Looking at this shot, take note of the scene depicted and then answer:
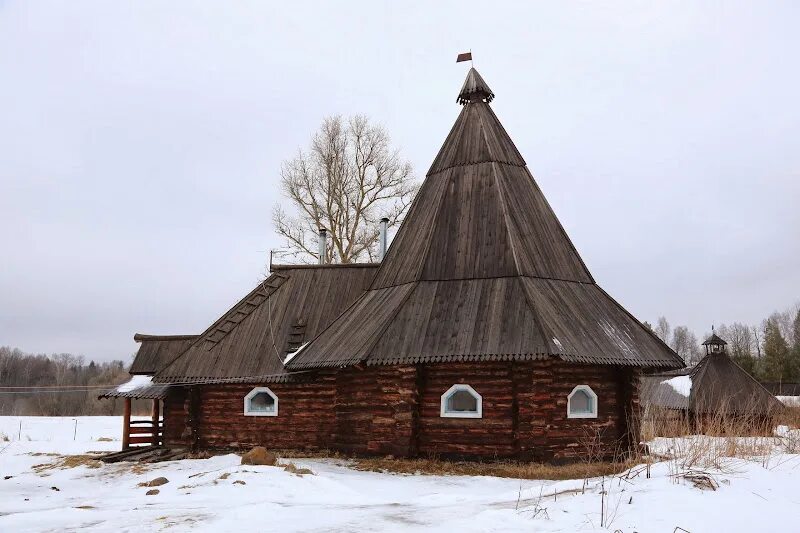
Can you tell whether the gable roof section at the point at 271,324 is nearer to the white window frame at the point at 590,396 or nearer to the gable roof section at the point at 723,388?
the white window frame at the point at 590,396

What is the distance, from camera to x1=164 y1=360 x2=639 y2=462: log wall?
42.2 feet

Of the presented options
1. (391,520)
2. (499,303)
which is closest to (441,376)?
(499,303)

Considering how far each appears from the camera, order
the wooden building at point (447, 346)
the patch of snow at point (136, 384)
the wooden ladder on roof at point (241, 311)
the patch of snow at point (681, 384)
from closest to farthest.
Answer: the wooden building at point (447, 346) → the patch of snow at point (136, 384) → the wooden ladder on roof at point (241, 311) → the patch of snow at point (681, 384)

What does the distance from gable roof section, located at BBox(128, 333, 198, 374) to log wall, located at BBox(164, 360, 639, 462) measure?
16.4 feet

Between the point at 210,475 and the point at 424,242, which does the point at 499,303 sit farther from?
the point at 210,475

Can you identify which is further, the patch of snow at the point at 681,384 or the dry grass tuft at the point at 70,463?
the patch of snow at the point at 681,384

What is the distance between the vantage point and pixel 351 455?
47.6 feet

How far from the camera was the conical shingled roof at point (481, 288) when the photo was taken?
43.3 feet

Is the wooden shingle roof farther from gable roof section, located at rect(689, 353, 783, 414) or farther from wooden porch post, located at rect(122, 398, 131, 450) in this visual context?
wooden porch post, located at rect(122, 398, 131, 450)

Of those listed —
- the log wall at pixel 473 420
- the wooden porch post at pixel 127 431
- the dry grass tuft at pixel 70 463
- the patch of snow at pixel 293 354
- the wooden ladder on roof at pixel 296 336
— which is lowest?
the dry grass tuft at pixel 70 463

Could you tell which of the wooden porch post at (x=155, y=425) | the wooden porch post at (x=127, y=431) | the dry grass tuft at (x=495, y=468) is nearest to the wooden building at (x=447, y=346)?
the dry grass tuft at (x=495, y=468)

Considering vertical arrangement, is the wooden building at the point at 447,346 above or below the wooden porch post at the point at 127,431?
above

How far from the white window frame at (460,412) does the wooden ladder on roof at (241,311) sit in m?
6.64

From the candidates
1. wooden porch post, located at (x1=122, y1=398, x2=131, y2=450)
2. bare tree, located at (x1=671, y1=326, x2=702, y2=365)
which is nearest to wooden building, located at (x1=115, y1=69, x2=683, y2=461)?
wooden porch post, located at (x1=122, y1=398, x2=131, y2=450)
